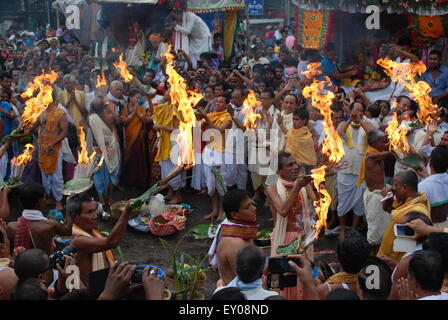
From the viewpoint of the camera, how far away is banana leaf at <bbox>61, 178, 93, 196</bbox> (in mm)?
4869

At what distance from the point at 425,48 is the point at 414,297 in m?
8.55

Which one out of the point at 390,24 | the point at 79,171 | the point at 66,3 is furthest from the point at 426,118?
the point at 66,3

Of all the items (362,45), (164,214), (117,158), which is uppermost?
(362,45)

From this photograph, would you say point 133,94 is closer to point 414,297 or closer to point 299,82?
point 299,82

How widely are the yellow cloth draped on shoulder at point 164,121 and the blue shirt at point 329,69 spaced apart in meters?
3.94

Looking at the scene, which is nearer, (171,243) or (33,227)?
(33,227)

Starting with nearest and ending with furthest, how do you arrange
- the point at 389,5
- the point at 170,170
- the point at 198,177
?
the point at 170,170, the point at 198,177, the point at 389,5

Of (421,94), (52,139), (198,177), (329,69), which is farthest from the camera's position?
(329,69)

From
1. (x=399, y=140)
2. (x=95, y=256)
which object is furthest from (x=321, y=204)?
(x=95, y=256)

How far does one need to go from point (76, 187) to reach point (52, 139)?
4.28 meters

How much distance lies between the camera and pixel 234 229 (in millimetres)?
4680

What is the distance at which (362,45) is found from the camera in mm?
12375

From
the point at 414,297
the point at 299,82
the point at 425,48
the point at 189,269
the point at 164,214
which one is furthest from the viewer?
the point at 425,48

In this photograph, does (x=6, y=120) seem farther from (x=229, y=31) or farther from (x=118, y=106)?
(x=229, y=31)
